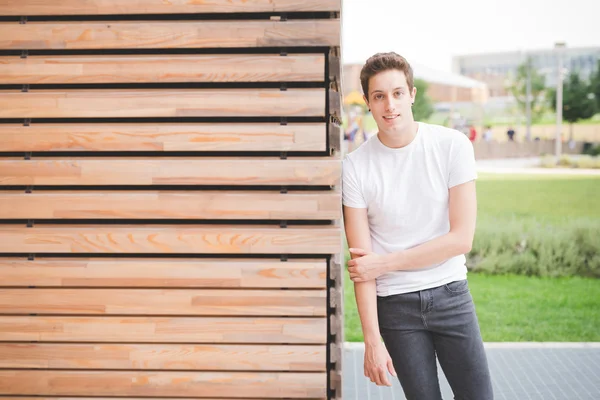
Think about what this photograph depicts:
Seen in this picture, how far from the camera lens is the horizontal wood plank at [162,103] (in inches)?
130

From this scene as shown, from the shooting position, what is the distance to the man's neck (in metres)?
2.84

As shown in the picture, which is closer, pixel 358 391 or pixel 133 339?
pixel 133 339

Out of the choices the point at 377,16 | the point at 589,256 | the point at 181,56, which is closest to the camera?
the point at 181,56

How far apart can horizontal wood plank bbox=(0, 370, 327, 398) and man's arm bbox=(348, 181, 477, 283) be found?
792 mm

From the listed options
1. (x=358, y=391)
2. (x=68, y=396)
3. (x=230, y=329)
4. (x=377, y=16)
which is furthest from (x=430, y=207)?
(x=377, y=16)

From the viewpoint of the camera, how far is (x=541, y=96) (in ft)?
48.4

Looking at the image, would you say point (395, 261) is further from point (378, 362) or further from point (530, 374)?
point (530, 374)

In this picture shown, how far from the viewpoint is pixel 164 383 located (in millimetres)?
3373

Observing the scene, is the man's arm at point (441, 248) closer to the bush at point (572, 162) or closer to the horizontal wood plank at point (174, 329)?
the horizontal wood plank at point (174, 329)

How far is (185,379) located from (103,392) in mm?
411

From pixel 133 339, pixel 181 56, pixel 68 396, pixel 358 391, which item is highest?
pixel 181 56

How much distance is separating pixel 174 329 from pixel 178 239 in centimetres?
44

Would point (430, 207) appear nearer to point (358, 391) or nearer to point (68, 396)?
point (68, 396)

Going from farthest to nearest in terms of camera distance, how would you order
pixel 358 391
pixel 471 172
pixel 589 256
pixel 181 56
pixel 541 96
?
pixel 541 96, pixel 589 256, pixel 358 391, pixel 181 56, pixel 471 172
